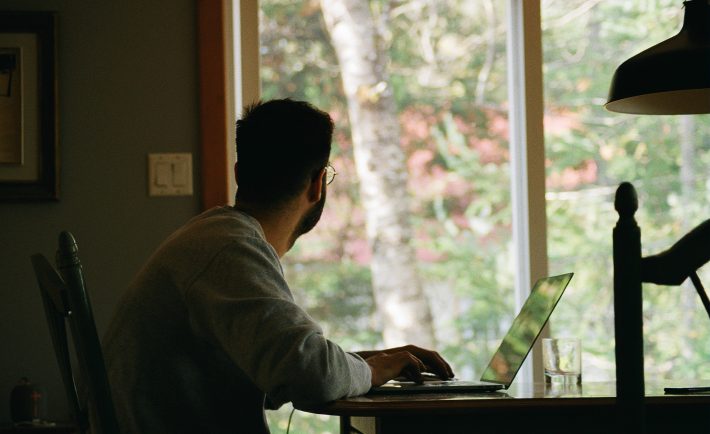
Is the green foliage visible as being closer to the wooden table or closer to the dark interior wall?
the dark interior wall

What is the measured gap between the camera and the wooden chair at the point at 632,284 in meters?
1.03

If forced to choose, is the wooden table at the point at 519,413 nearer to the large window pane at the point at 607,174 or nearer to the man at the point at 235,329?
Result: the man at the point at 235,329

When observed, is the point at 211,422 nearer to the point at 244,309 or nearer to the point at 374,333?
the point at 244,309

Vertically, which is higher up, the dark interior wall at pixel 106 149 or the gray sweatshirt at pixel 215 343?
the dark interior wall at pixel 106 149

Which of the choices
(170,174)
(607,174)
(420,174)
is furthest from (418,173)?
(170,174)

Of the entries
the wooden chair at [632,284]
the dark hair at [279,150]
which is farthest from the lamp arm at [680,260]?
the dark hair at [279,150]

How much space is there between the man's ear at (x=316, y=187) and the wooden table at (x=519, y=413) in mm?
416

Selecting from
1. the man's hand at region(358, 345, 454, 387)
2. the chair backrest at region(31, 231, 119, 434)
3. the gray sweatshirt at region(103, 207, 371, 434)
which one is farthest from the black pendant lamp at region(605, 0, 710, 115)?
the chair backrest at region(31, 231, 119, 434)

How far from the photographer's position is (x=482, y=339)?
3105mm

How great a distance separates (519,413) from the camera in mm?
1582

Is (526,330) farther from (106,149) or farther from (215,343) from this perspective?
(106,149)

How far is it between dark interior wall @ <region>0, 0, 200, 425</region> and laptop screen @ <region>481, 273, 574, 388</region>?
115 centimetres

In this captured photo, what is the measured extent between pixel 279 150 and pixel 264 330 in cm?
44

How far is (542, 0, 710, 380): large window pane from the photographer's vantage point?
123 inches
